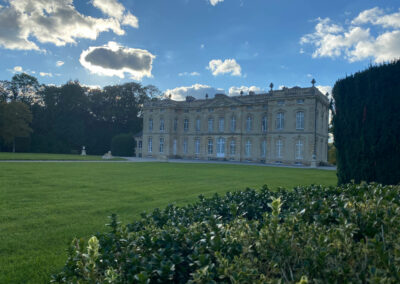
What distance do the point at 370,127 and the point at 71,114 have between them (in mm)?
47547

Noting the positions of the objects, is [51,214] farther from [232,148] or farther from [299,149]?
[232,148]

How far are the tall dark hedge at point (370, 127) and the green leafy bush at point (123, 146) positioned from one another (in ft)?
125

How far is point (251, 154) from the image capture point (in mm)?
34000

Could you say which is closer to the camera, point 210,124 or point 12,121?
point 210,124

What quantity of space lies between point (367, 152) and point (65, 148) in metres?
46.8

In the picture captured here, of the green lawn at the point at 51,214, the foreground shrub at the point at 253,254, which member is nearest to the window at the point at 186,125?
the green lawn at the point at 51,214

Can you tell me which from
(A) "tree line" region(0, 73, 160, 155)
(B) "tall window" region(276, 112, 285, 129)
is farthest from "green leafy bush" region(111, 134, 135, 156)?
(B) "tall window" region(276, 112, 285, 129)

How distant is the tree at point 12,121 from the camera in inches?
1513

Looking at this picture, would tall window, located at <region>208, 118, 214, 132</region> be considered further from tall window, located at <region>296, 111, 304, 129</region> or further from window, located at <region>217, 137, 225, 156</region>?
tall window, located at <region>296, 111, 304, 129</region>

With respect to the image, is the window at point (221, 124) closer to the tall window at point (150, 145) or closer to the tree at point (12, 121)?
the tall window at point (150, 145)

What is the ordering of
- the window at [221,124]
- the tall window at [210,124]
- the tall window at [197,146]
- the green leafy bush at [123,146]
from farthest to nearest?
the green leafy bush at [123,146] → the tall window at [197,146] → the tall window at [210,124] → the window at [221,124]

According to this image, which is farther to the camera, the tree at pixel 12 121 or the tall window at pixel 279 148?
the tree at pixel 12 121

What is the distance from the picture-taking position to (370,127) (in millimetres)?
7180

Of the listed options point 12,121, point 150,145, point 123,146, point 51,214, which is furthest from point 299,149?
point 12,121
